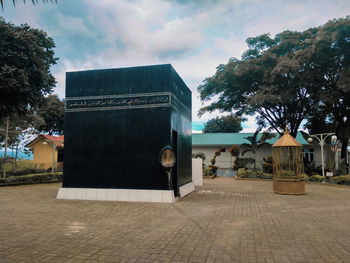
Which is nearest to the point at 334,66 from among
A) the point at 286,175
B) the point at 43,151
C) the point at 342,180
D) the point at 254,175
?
the point at 342,180

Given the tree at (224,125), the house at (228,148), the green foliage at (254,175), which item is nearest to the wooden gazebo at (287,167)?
the green foliage at (254,175)

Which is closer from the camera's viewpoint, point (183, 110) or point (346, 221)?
point (346, 221)

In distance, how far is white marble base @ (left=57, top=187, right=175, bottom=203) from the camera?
1032cm

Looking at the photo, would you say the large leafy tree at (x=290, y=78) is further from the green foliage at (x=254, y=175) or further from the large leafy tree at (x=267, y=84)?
the green foliage at (x=254, y=175)

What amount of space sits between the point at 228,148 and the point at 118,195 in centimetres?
2352

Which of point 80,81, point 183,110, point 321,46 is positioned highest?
point 321,46

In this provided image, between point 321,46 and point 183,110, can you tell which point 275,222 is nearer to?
point 183,110

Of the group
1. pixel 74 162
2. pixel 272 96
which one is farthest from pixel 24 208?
pixel 272 96

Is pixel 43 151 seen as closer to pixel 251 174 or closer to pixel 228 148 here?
Answer: pixel 251 174

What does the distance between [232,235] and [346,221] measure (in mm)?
3536

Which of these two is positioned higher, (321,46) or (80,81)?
(321,46)

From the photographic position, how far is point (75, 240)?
18.6 feet

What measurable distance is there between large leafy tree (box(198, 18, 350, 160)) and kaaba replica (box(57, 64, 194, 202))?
11.6 meters

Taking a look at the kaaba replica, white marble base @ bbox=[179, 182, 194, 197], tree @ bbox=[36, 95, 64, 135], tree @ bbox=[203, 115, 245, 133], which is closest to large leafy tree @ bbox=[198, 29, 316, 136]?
white marble base @ bbox=[179, 182, 194, 197]
